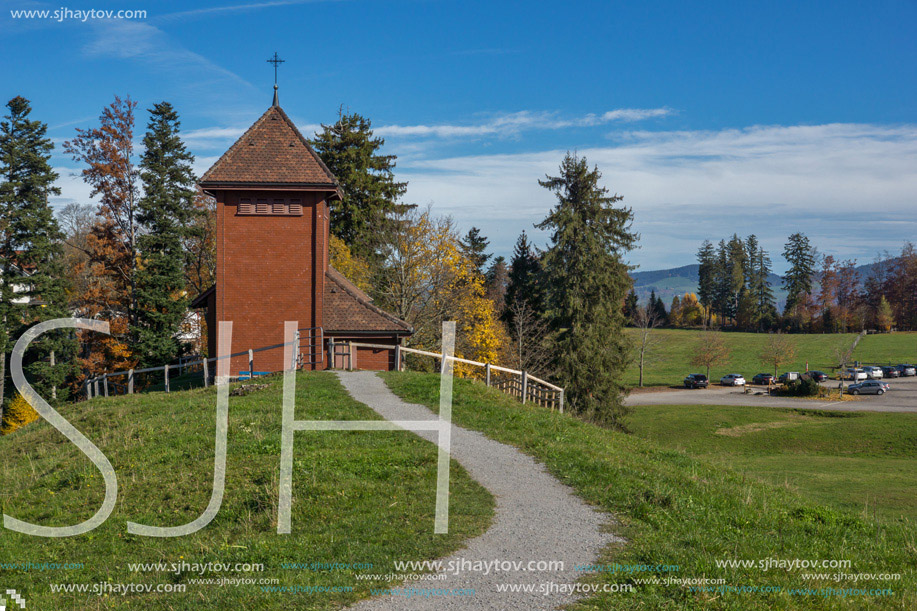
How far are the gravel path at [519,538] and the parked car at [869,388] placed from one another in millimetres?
60452

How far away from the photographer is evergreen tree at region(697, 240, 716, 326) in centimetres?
13138

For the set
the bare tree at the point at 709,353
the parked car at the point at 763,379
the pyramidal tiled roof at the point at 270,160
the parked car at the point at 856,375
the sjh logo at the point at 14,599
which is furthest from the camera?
the bare tree at the point at 709,353

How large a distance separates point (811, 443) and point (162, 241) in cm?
4322

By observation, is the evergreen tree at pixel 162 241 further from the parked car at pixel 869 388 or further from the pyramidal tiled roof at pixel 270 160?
the parked car at pixel 869 388

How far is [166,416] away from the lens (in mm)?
16266

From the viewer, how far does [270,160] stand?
26984 mm

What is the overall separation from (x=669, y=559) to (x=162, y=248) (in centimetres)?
4119

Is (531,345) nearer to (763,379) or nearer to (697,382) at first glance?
(697,382)

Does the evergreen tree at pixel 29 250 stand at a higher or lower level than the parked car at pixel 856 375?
higher

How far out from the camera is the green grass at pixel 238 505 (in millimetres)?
7598

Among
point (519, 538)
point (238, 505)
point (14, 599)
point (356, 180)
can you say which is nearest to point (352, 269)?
point (356, 180)

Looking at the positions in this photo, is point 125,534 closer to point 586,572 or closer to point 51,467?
point 51,467

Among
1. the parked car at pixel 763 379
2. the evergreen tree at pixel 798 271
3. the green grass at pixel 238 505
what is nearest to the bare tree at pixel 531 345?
the green grass at pixel 238 505

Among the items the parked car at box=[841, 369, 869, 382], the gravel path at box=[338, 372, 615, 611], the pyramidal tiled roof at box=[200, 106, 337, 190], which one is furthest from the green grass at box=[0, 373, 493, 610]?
the parked car at box=[841, 369, 869, 382]
